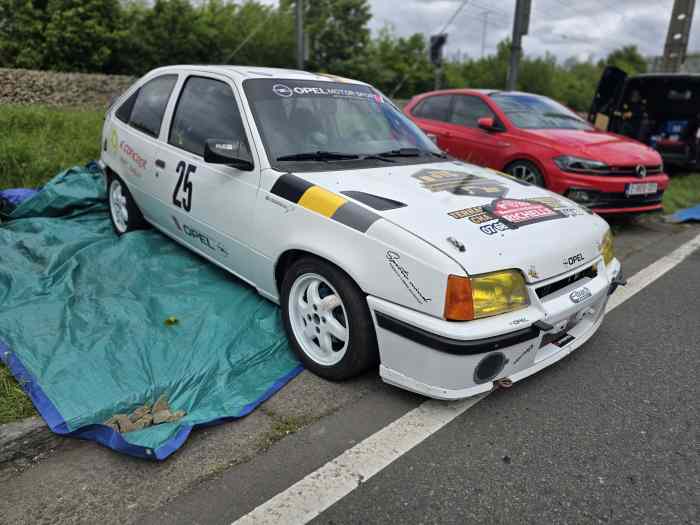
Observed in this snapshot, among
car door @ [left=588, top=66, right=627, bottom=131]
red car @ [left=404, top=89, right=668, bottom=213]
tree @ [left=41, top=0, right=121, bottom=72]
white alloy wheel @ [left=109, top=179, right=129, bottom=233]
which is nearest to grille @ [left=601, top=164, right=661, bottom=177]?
red car @ [left=404, top=89, right=668, bottom=213]

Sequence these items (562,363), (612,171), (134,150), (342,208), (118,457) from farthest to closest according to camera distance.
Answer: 1. (612,171)
2. (134,150)
3. (562,363)
4. (342,208)
5. (118,457)

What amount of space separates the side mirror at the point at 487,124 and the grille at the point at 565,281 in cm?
369

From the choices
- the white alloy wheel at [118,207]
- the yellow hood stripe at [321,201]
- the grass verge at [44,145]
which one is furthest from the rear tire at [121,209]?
the yellow hood stripe at [321,201]

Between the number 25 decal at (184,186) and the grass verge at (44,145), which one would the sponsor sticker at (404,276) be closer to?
the number 25 decal at (184,186)

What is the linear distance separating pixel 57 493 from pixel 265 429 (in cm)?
83

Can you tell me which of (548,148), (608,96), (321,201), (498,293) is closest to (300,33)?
(608,96)

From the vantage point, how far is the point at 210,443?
7.72ft

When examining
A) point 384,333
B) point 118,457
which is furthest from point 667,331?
point 118,457

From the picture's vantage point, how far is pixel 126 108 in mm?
4598

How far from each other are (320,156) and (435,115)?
4452 mm

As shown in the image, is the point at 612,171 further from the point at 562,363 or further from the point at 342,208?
the point at 342,208

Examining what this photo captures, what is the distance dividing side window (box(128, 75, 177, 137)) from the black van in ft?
24.1

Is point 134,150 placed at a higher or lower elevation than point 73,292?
higher

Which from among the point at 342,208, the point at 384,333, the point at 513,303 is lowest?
the point at 384,333
